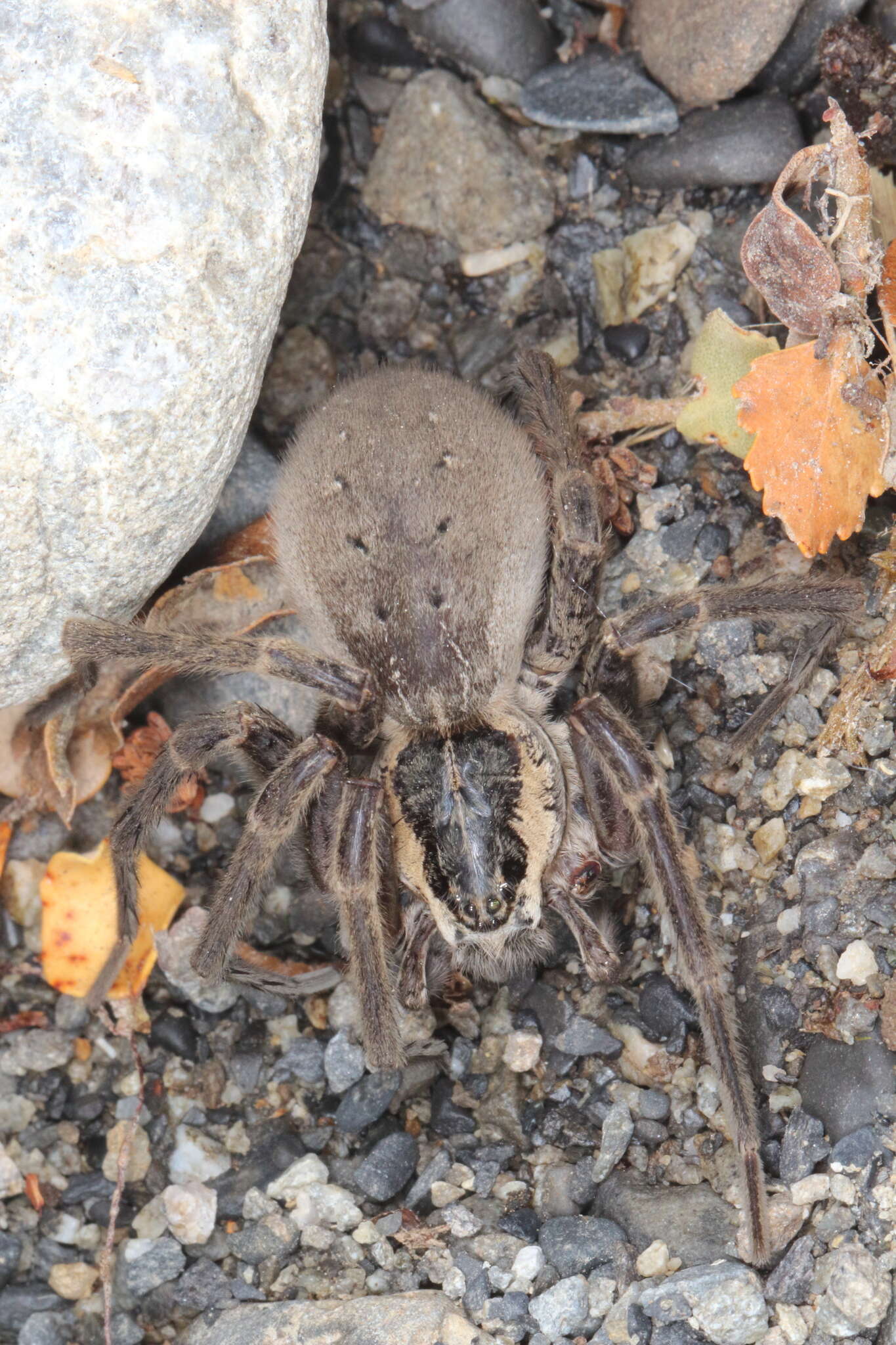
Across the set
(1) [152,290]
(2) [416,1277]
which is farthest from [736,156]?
(2) [416,1277]

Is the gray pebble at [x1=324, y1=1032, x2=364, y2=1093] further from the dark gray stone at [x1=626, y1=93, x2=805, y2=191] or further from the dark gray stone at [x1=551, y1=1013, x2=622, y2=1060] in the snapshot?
the dark gray stone at [x1=626, y1=93, x2=805, y2=191]

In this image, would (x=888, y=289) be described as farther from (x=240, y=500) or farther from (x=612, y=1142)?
(x=612, y=1142)

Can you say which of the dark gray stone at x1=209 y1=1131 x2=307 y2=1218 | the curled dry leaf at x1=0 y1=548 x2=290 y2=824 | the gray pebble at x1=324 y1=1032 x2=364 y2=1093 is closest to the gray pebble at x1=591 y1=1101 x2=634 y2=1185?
the gray pebble at x1=324 y1=1032 x2=364 y2=1093

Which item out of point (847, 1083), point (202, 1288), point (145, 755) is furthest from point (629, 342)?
point (202, 1288)

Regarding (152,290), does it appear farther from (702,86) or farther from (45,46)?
(702,86)

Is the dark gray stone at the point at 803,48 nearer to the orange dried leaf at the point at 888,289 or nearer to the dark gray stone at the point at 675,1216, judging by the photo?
the orange dried leaf at the point at 888,289

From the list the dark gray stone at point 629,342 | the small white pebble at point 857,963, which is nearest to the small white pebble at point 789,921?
the small white pebble at point 857,963

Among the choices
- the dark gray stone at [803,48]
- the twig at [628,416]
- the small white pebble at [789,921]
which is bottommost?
the small white pebble at [789,921]
